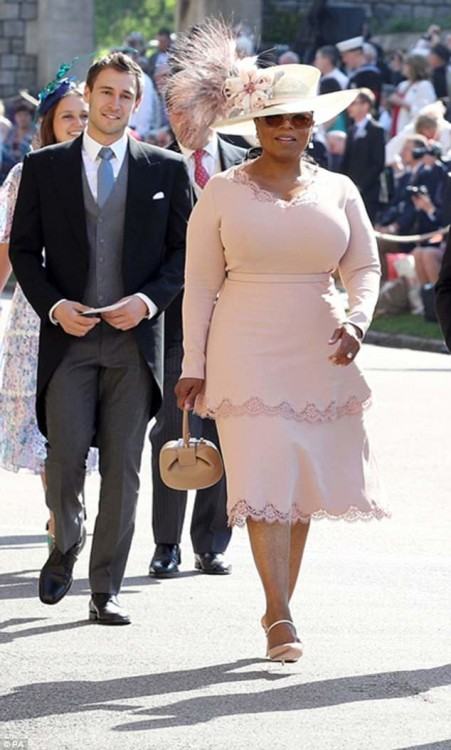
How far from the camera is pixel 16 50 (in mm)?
43125

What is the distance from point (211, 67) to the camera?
27.5ft

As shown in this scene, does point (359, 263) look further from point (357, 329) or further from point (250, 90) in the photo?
point (250, 90)

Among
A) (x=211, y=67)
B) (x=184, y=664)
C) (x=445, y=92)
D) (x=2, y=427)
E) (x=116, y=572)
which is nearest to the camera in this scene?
(x=184, y=664)

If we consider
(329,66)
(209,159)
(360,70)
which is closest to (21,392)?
(209,159)

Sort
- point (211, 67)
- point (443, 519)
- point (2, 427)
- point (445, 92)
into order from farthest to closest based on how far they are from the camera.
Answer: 1. point (445, 92)
2. point (443, 519)
3. point (2, 427)
4. point (211, 67)

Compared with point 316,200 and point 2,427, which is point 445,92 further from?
point 316,200

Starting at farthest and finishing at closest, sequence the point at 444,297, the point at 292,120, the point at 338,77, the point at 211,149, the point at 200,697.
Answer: the point at 338,77, the point at 211,149, the point at 292,120, the point at 444,297, the point at 200,697

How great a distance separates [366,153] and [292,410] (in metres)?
15.7

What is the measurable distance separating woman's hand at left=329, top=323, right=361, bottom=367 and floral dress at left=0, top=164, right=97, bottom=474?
2.45 metres

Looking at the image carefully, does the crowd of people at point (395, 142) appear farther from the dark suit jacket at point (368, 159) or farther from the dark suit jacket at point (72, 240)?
the dark suit jacket at point (72, 240)

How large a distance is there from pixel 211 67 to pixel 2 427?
6.09ft

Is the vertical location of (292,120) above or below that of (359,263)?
above

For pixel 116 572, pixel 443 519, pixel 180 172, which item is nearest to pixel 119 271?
pixel 180 172

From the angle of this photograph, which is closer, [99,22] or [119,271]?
[119,271]
